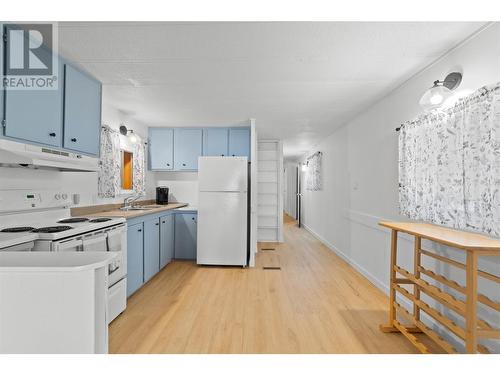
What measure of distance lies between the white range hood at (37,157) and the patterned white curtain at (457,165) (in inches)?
118

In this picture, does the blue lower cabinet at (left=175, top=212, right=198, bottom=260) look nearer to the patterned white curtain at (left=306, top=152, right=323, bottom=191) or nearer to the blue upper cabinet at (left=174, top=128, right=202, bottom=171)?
the blue upper cabinet at (left=174, top=128, right=202, bottom=171)

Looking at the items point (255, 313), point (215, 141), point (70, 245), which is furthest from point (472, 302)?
point (215, 141)

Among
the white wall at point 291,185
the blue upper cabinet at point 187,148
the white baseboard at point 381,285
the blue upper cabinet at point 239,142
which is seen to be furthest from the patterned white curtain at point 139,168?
the white wall at point 291,185

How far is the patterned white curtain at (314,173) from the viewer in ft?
20.0

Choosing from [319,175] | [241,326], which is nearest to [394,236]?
[241,326]

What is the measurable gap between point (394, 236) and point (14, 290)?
99.4 inches

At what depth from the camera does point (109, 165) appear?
3406 millimetres

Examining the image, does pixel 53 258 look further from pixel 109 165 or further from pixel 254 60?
pixel 109 165

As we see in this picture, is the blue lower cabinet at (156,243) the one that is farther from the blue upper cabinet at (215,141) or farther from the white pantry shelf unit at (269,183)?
the white pantry shelf unit at (269,183)

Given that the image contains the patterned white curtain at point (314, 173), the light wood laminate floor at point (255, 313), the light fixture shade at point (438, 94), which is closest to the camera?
the light fixture shade at point (438, 94)

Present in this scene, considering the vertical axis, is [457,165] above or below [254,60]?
below

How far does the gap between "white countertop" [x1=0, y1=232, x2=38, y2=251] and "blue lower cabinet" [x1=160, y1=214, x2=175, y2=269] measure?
2.00m

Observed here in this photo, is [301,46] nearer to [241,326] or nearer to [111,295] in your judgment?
[241,326]

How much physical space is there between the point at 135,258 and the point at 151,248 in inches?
16.4
